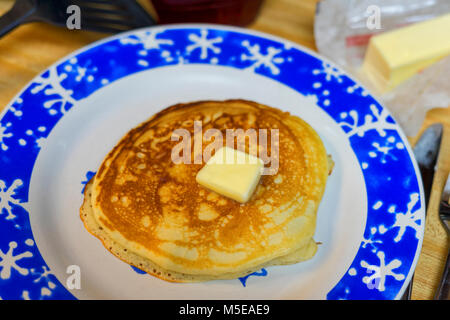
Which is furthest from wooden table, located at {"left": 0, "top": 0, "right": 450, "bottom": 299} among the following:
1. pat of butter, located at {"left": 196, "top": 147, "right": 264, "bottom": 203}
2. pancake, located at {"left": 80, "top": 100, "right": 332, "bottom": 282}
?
pat of butter, located at {"left": 196, "top": 147, "right": 264, "bottom": 203}

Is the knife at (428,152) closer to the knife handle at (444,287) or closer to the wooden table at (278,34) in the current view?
the wooden table at (278,34)

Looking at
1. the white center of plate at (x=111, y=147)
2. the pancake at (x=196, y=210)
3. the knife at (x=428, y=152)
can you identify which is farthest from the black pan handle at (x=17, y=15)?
the knife at (x=428, y=152)

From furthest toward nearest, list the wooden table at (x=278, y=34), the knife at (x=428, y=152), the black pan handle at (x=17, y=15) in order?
the black pan handle at (x=17, y=15) < the knife at (x=428, y=152) < the wooden table at (x=278, y=34)

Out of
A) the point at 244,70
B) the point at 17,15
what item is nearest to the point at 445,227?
the point at 244,70

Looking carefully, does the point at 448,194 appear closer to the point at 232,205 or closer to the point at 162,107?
the point at 232,205

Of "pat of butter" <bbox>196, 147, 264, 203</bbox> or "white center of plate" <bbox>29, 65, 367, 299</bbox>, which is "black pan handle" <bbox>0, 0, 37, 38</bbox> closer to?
"white center of plate" <bbox>29, 65, 367, 299</bbox>

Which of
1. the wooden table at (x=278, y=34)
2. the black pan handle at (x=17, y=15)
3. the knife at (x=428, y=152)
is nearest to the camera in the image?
the wooden table at (x=278, y=34)

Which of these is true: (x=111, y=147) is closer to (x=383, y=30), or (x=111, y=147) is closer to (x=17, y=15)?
(x=17, y=15)
